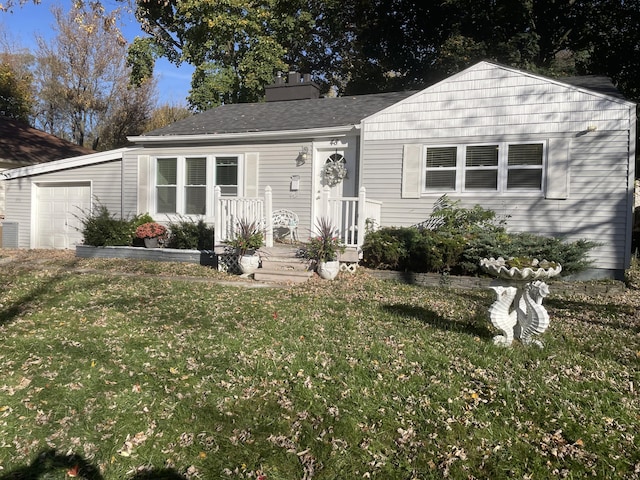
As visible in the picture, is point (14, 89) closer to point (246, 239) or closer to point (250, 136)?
point (250, 136)

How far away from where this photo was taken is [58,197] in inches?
512

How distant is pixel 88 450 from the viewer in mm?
2891

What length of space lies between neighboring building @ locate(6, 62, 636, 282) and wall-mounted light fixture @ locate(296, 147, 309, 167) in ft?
0.11

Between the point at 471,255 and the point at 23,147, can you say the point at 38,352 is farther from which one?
the point at 23,147

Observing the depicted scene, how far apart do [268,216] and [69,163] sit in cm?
680

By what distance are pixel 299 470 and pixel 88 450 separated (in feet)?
4.31

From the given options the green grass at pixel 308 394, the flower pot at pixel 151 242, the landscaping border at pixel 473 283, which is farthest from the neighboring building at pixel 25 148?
the landscaping border at pixel 473 283

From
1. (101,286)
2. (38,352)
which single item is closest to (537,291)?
(38,352)

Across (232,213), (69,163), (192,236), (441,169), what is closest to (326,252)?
(232,213)

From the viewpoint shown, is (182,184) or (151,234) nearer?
(151,234)

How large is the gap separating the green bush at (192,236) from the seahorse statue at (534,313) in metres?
7.89

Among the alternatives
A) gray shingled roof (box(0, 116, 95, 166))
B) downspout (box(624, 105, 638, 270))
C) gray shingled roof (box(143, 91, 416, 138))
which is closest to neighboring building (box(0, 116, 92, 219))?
gray shingled roof (box(0, 116, 95, 166))

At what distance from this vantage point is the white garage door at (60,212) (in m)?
12.7

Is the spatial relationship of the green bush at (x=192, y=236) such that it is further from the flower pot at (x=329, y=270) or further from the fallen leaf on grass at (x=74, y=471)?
the fallen leaf on grass at (x=74, y=471)
